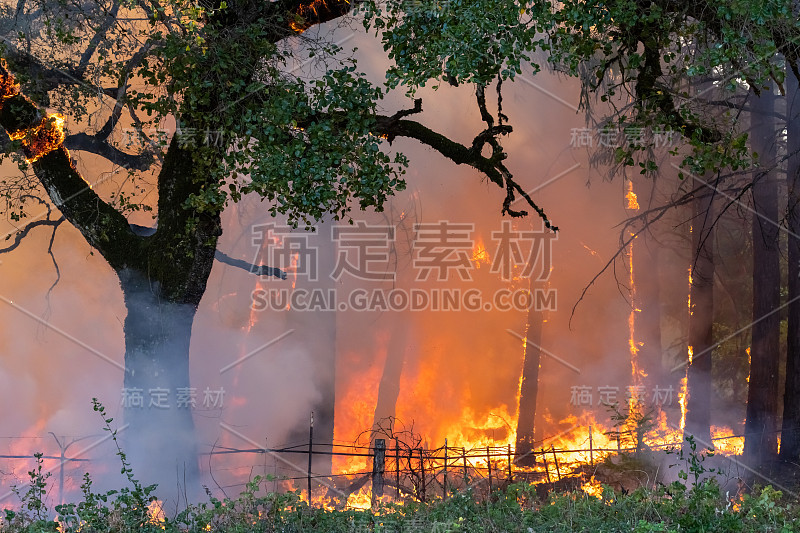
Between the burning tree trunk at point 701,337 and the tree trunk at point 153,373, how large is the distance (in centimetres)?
1014

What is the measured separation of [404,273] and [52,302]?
8.38 meters

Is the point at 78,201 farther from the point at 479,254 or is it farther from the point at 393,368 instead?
the point at 479,254

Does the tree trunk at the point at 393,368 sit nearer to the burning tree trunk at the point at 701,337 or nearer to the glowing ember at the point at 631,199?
the glowing ember at the point at 631,199

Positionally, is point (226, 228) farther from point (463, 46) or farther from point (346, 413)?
point (463, 46)

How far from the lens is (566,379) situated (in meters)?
18.2

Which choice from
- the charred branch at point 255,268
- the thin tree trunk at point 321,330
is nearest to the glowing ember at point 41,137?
the charred branch at point 255,268

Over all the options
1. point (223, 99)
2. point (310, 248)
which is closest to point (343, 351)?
point (310, 248)

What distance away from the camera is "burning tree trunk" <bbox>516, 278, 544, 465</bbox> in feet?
52.6

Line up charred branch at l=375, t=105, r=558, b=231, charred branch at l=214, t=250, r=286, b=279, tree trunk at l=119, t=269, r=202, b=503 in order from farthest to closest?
charred branch at l=214, t=250, r=286, b=279 < tree trunk at l=119, t=269, r=202, b=503 < charred branch at l=375, t=105, r=558, b=231

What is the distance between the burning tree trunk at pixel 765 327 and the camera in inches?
440

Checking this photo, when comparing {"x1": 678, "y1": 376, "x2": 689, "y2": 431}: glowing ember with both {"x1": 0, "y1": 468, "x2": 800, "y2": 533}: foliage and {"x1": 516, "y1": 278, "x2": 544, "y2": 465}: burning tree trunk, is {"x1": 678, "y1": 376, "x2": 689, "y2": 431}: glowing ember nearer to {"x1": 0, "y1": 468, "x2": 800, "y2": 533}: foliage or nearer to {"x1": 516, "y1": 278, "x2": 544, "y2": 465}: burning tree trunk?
{"x1": 516, "y1": 278, "x2": 544, "y2": 465}: burning tree trunk

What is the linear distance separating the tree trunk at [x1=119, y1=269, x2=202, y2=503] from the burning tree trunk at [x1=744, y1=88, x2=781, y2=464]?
334 inches

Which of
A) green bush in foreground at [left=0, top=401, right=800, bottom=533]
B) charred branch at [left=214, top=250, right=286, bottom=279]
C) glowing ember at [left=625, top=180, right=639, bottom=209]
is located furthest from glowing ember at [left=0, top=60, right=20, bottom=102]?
glowing ember at [left=625, top=180, right=639, bottom=209]

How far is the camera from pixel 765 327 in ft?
38.8
